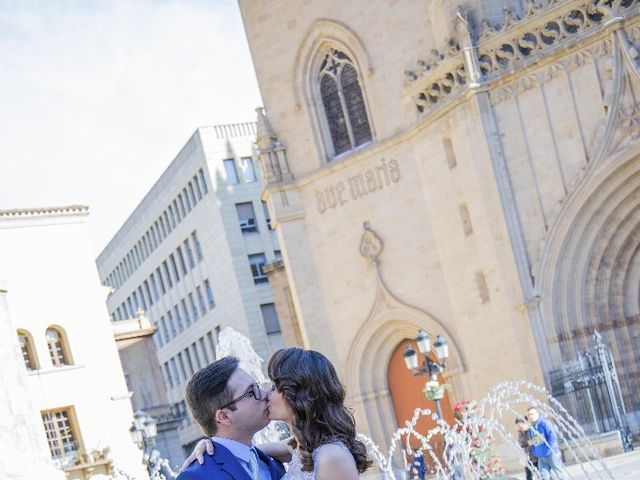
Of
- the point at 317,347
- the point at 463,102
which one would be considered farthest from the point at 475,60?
the point at 317,347

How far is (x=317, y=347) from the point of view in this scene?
96.3ft

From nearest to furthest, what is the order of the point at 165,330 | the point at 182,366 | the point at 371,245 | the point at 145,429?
the point at 145,429, the point at 371,245, the point at 182,366, the point at 165,330

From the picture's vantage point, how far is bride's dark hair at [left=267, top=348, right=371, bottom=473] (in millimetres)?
4039

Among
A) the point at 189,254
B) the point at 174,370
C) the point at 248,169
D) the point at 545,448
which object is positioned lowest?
the point at 174,370

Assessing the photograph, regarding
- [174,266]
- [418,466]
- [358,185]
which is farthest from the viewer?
[174,266]

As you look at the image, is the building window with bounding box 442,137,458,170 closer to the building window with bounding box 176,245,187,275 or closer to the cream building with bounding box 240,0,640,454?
the cream building with bounding box 240,0,640,454

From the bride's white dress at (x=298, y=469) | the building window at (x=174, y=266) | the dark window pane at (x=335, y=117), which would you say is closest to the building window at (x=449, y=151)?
the dark window pane at (x=335, y=117)

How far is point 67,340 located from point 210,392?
40717mm

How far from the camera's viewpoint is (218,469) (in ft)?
13.8

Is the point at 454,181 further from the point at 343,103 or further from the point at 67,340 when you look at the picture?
the point at 67,340

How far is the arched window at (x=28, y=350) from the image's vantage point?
42625 millimetres

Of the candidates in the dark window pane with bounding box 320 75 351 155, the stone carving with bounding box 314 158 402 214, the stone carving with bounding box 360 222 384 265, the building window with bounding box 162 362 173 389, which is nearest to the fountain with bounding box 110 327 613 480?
the stone carving with bounding box 360 222 384 265

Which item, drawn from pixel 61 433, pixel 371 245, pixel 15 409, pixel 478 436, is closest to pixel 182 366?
pixel 61 433

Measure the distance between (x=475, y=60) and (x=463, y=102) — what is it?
865mm
